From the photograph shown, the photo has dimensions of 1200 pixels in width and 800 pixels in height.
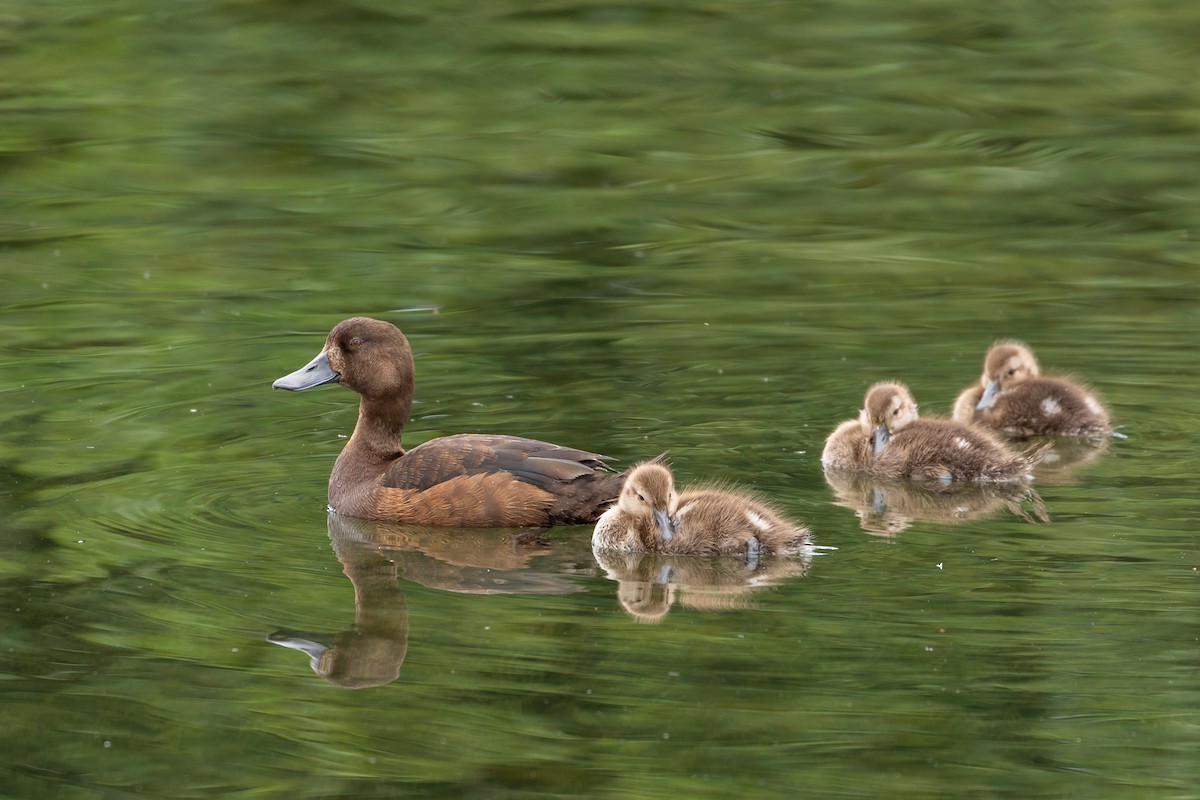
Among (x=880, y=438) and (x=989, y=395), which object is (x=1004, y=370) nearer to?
(x=989, y=395)

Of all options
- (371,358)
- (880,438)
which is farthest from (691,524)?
(371,358)

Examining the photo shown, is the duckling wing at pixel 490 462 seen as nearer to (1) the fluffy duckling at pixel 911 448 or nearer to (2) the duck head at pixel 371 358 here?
(2) the duck head at pixel 371 358

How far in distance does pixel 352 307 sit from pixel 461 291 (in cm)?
75

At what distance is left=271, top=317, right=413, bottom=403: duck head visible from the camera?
9055mm

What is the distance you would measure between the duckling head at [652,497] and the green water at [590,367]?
27cm

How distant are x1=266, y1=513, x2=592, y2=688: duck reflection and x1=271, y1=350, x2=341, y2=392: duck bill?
2.62 ft

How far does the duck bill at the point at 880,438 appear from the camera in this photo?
923cm

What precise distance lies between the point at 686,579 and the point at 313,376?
7.98 ft

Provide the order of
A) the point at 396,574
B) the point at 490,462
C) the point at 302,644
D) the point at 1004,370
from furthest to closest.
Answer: the point at 1004,370, the point at 490,462, the point at 396,574, the point at 302,644

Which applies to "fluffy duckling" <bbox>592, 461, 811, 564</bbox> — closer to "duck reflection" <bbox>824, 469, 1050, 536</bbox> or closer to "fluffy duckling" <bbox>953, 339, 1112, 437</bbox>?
"duck reflection" <bbox>824, 469, 1050, 536</bbox>

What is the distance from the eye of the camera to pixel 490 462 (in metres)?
8.56

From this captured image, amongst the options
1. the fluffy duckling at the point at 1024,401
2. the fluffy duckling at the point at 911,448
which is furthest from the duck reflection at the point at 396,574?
the fluffy duckling at the point at 1024,401

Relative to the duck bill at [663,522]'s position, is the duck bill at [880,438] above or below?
below

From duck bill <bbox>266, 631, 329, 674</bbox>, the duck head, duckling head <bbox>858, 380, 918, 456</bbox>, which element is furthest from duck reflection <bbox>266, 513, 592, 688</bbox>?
duckling head <bbox>858, 380, 918, 456</bbox>
